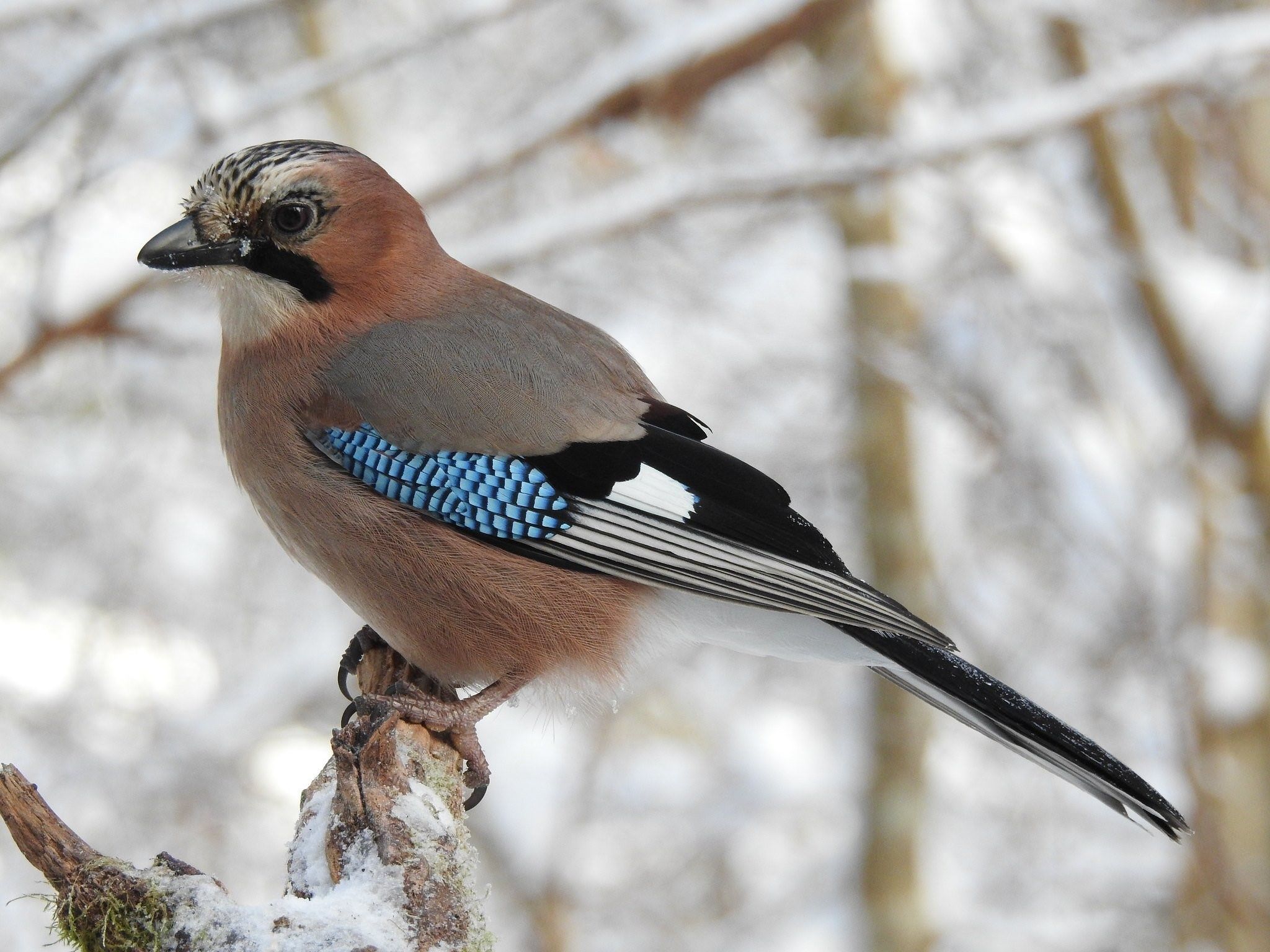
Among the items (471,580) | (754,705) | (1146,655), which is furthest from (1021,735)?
(754,705)

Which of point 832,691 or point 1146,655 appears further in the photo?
point 832,691

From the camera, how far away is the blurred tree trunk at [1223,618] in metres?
7.19

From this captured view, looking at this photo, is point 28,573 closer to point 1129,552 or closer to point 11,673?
point 11,673

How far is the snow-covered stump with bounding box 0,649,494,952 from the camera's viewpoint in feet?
6.47

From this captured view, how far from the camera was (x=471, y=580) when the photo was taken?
303 centimetres

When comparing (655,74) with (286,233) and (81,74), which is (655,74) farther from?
(286,233)

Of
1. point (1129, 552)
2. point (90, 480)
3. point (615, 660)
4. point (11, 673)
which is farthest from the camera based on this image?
point (90, 480)

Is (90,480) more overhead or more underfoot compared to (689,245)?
more underfoot

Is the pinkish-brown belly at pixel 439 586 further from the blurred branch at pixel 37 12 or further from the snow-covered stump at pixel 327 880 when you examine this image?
the blurred branch at pixel 37 12

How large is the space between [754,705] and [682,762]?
31.6 inches

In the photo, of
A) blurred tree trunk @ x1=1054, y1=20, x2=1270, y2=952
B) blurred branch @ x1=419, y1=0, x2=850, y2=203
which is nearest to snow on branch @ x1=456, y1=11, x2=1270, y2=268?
blurred branch @ x1=419, y1=0, x2=850, y2=203

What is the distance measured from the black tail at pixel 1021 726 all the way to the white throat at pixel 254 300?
1.67 metres

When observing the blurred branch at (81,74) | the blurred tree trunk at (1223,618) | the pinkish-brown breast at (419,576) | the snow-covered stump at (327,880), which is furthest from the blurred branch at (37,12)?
the blurred tree trunk at (1223,618)

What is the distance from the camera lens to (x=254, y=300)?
329 centimetres
